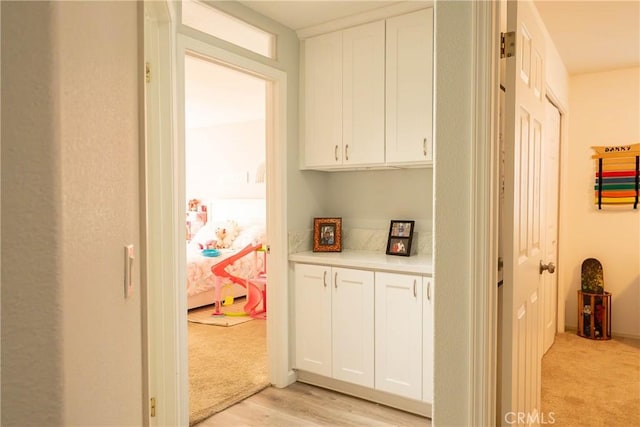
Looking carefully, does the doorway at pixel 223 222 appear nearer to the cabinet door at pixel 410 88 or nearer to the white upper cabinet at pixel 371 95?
the white upper cabinet at pixel 371 95

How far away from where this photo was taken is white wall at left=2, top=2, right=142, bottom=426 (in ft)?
2.27

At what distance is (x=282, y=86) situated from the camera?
313 centimetres

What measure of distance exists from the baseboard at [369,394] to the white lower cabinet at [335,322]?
0.21ft

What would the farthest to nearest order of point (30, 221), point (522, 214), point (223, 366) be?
point (223, 366) < point (522, 214) < point (30, 221)

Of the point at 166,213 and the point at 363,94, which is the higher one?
the point at 363,94

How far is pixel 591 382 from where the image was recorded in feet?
10.6

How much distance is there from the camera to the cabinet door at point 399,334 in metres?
2.71

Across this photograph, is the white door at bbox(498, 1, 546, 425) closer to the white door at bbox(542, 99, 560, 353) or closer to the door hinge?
the door hinge

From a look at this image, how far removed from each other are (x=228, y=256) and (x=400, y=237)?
286 centimetres

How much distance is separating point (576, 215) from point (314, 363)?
3.04 meters

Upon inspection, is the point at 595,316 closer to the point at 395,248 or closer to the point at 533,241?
the point at 395,248

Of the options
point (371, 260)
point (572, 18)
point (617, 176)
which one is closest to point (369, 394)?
point (371, 260)

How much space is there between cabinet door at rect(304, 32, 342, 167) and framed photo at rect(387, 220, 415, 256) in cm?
60

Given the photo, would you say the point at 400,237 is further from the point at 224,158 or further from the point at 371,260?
the point at 224,158
